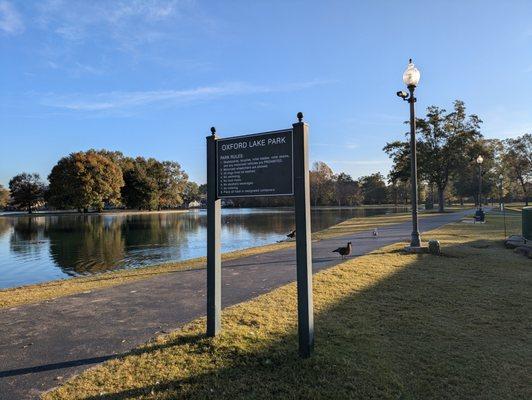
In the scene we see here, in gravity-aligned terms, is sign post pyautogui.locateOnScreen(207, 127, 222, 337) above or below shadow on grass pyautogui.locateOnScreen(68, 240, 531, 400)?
above

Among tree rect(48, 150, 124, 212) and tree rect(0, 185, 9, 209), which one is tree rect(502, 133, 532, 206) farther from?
tree rect(0, 185, 9, 209)

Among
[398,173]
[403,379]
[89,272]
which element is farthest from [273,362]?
[398,173]

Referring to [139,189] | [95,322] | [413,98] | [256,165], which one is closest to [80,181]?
[139,189]

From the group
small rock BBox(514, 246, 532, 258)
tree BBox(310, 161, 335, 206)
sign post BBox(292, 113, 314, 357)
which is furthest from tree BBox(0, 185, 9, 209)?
sign post BBox(292, 113, 314, 357)

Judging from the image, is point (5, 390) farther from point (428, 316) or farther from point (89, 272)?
point (89, 272)

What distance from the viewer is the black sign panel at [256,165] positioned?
14.4 feet

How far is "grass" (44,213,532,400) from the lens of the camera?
11.7 ft

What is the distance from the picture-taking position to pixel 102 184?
233 feet

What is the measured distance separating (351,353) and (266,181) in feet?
6.94

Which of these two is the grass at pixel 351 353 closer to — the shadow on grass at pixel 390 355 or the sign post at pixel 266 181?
the shadow on grass at pixel 390 355

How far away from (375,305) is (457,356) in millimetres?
1880

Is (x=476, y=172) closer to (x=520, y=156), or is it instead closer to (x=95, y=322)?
(x=520, y=156)

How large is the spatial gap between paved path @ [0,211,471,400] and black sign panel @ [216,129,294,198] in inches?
84.4

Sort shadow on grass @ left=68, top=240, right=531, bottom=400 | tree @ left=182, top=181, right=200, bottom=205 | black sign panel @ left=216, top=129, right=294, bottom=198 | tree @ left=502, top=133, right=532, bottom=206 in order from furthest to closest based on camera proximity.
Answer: tree @ left=182, top=181, right=200, bottom=205 < tree @ left=502, top=133, right=532, bottom=206 < black sign panel @ left=216, top=129, right=294, bottom=198 < shadow on grass @ left=68, top=240, right=531, bottom=400
